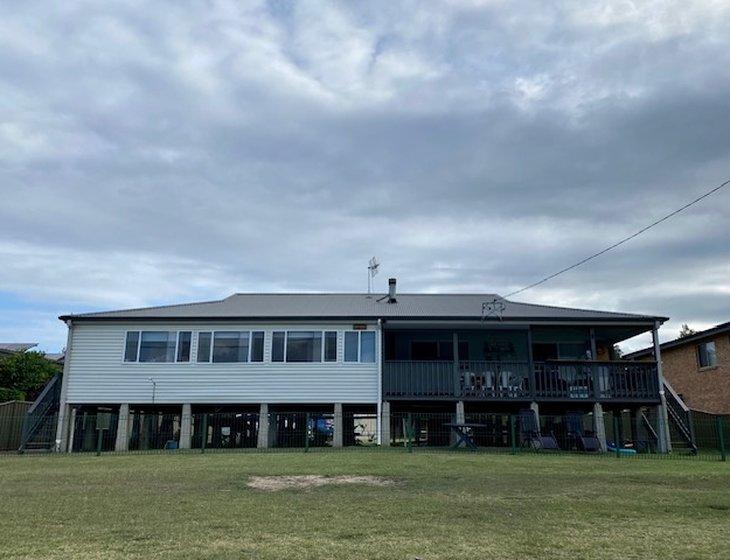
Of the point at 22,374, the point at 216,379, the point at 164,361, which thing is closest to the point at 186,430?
the point at 216,379

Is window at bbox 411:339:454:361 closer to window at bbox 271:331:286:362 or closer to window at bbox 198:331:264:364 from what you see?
window at bbox 271:331:286:362

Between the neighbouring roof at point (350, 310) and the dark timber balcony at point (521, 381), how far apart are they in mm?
1527

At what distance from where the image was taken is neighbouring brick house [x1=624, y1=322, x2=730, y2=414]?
2459cm

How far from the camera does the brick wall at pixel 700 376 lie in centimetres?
2461

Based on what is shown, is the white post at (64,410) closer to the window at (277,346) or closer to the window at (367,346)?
the window at (277,346)

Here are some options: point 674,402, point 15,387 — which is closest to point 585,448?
point 674,402

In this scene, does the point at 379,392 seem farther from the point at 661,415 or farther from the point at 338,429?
the point at 661,415

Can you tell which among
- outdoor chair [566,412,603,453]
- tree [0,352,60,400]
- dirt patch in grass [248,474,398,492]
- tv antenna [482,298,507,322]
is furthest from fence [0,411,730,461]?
dirt patch in grass [248,474,398,492]

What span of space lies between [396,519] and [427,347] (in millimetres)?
16628

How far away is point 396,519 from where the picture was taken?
755 centimetres

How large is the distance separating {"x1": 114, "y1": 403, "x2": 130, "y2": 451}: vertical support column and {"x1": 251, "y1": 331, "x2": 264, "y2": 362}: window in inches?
173

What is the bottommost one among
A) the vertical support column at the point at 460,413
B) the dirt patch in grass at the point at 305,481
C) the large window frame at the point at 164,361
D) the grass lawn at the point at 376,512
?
the grass lawn at the point at 376,512

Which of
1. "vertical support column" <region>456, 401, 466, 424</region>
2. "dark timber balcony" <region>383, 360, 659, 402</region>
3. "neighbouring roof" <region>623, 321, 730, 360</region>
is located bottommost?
"vertical support column" <region>456, 401, 466, 424</region>

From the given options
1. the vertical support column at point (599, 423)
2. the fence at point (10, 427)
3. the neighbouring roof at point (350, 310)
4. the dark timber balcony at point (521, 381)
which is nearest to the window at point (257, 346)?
the neighbouring roof at point (350, 310)
